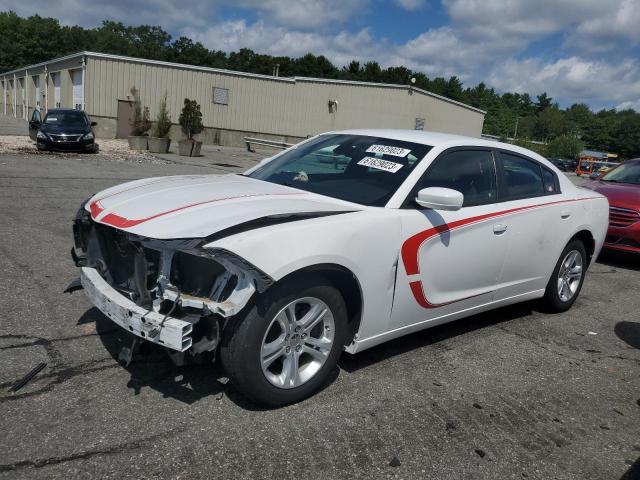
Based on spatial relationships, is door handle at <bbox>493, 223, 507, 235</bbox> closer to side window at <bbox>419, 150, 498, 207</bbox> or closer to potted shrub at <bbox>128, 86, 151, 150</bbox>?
side window at <bbox>419, 150, 498, 207</bbox>

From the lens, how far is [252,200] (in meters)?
3.44

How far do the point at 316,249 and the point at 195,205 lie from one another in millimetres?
777

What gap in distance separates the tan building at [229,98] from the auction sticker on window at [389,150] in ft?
84.7

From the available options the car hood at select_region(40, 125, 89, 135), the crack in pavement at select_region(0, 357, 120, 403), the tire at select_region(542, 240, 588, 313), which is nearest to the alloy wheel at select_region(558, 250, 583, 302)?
the tire at select_region(542, 240, 588, 313)

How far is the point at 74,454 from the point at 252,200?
5.44ft

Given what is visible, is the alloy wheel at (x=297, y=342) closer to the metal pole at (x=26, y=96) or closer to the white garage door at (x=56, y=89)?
the white garage door at (x=56, y=89)

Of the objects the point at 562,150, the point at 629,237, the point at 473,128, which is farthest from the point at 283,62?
the point at 629,237

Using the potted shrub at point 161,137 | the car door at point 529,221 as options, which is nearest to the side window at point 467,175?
the car door at point 529,221

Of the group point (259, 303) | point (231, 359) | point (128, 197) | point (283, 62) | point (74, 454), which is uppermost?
point (283, 62)

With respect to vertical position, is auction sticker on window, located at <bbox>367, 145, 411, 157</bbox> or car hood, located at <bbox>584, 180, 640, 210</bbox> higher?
auction sticker on window, located at <bbox>367, 145, 411, 157</bbox>

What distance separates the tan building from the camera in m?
27.4

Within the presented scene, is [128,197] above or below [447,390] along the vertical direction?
above

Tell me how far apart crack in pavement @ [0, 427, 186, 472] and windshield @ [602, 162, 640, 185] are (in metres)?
8.42

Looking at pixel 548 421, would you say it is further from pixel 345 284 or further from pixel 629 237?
pixel 629 237
